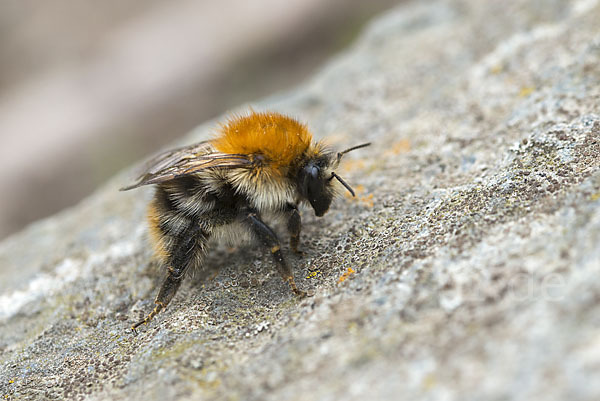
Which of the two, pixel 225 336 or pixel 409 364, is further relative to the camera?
pixel 225 336

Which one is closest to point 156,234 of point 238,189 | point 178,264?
point 178,264

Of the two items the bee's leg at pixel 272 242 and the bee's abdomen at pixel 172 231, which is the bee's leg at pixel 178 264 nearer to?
the bee's abdomen at pixel 172 231

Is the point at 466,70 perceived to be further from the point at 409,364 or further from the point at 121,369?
the point at 121,369

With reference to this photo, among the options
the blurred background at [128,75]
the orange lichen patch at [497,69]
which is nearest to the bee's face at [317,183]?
the orange lichen patch at [497,69]

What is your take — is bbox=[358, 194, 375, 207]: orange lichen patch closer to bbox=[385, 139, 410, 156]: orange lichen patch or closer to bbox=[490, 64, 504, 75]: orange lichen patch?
bbox=[385, 139, 410, 156]: orange lichen patch

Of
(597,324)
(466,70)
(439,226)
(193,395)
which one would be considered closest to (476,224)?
(439,226)

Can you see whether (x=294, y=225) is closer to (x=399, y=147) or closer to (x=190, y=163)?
(x=190, y=163)
